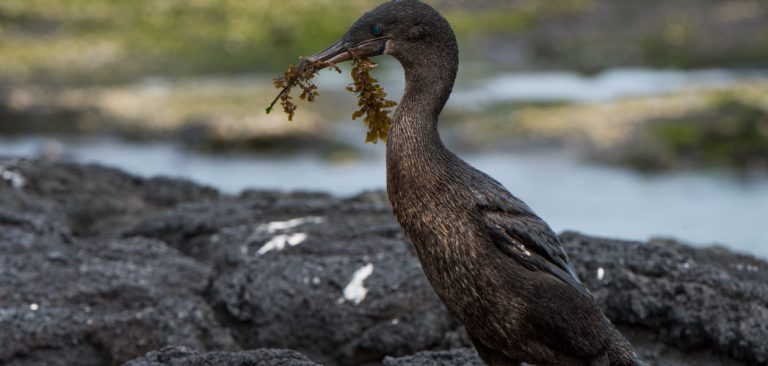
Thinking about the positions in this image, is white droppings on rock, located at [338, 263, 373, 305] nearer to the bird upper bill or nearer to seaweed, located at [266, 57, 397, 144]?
seaweed, located at [266, 57, 397, 144]

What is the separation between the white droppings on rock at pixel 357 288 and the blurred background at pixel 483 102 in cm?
339

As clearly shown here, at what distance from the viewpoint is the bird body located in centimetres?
466

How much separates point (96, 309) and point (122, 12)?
101ft

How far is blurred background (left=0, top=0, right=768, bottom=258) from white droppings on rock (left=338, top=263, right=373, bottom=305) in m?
3.39

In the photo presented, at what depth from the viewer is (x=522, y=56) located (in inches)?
1216

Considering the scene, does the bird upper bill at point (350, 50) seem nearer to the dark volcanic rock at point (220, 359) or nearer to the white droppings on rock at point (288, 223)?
the dark volcanic rock at point (220, 359)

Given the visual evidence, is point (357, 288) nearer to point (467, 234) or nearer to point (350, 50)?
point (467, 234)

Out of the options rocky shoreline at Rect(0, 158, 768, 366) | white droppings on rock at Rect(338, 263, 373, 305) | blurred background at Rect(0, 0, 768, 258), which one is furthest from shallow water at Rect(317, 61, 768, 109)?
white droppings on rock at Rect(338, 263, 373, 305)

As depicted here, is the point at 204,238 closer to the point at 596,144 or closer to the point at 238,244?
the point at 238,244

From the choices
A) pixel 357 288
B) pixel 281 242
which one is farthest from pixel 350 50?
pixel 281 242

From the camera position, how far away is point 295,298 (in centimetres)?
655

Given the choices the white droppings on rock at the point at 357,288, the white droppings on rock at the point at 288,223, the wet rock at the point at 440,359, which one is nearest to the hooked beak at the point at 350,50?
the wet rock at the point at 440,359

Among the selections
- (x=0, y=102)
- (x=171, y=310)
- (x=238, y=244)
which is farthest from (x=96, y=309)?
(x=0, y=102)

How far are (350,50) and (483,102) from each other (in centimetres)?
1963
